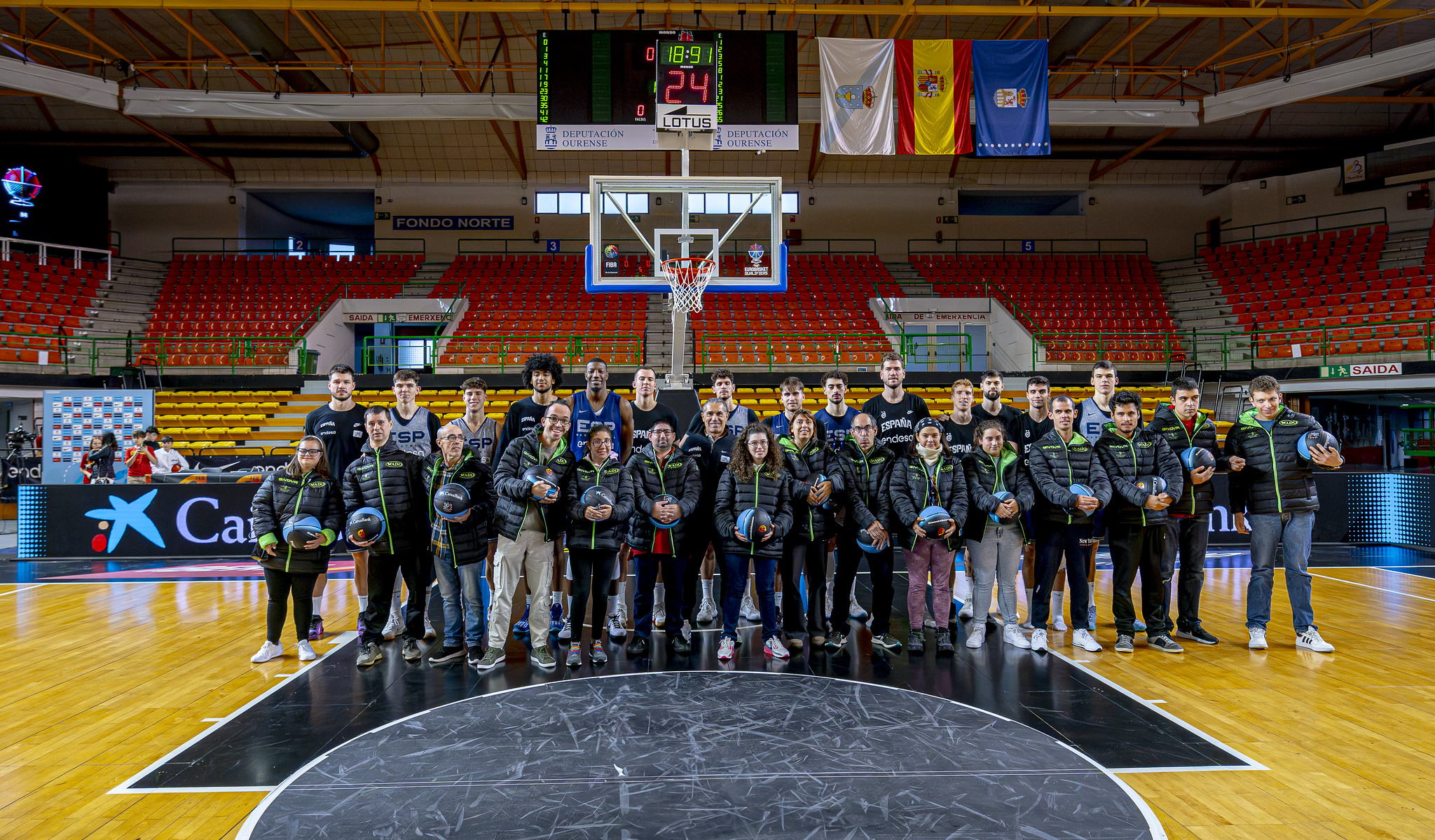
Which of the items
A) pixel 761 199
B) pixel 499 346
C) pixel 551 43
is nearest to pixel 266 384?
pixel 499 346

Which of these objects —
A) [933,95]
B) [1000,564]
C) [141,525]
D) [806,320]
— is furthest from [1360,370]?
[141,525]

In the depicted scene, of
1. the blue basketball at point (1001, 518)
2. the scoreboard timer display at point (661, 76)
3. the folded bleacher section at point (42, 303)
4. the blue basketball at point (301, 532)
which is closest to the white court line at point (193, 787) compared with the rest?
the blue basketball at point (301, 532)

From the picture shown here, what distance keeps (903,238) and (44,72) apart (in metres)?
21.9

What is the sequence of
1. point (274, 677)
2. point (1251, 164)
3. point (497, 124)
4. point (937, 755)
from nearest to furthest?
point (937, 755), point (274, 677), point (497, 124), point (1251, 164)

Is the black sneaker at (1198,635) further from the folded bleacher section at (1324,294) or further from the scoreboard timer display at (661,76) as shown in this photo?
the folded bleacher section at (1324,294)

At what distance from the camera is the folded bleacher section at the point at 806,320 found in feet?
58.6

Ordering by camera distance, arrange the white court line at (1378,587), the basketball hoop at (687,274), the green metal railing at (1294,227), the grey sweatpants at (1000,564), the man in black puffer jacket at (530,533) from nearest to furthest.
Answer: the man in black puffer jacket at (530,533) < the grey sweatpants at (1000,564) < the white court line at (1378,587) < the basketball hoop at (687,274) < the green metal railing at (1294,227)

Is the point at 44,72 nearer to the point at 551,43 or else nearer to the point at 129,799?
the point at 551,43

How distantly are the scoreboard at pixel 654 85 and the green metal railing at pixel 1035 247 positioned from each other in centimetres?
1423

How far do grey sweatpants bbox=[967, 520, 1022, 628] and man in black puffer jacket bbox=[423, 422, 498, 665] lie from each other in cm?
374

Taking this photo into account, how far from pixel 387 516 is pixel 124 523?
7.47 metres

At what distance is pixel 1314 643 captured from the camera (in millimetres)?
5723

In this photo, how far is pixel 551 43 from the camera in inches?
432

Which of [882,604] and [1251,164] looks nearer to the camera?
[882,604]
